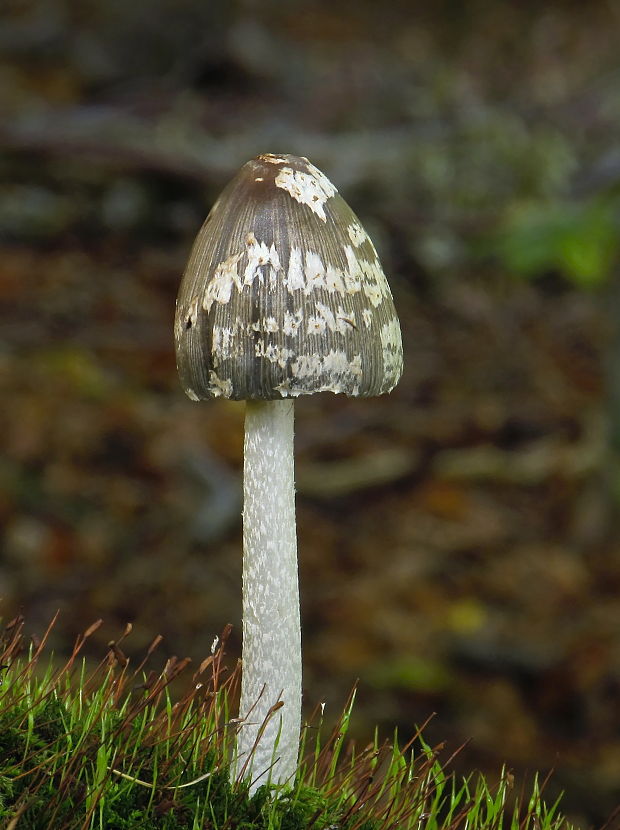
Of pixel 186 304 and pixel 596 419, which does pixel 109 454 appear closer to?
pixel 596 419

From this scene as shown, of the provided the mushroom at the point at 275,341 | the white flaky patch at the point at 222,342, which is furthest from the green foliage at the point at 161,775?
the white flaky patch at the point at 222,342

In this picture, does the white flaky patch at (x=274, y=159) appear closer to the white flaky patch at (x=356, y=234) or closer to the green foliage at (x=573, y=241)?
the white flaky patch at (x=356, y=234)

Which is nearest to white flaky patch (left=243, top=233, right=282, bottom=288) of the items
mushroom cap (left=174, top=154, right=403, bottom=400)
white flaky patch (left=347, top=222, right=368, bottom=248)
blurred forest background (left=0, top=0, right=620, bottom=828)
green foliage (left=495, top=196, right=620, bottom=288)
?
mushroom cap (left=174, top=154, right=403, bottom=400)

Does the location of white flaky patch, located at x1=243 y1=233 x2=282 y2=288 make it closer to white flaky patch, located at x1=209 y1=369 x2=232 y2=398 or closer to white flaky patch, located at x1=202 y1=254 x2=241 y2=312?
white flaky patch, located at x1=202 y1=254 x2=241 y2=312

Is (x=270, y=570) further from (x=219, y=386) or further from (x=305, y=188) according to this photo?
(x=305, y=188)

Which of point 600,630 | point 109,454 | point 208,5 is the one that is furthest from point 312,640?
point 208,5

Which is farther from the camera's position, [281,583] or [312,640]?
[312,640]
